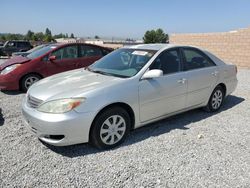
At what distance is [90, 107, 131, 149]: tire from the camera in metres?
3.29

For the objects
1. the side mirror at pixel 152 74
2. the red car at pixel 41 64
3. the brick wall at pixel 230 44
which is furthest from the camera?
the brick wall at pixel 230 44

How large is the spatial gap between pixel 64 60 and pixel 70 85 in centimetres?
372

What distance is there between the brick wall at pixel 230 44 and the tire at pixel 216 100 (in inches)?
345

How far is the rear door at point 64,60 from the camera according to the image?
22.3 ft

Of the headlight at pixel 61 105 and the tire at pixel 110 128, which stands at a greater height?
the headlight at pixel 61 105

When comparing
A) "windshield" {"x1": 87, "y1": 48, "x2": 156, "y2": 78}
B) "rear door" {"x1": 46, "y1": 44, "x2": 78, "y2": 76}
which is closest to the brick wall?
"rear door" {"x1": 46, "y1": 44, "x2": 78, "y2": 76}

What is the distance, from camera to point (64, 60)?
277 inches

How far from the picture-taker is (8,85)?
6.34 meters

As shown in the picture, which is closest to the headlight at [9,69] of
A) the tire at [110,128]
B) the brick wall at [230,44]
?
the tire at [110,128]

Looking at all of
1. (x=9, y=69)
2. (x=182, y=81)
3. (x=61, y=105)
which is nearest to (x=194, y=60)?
(x=182, y=81)

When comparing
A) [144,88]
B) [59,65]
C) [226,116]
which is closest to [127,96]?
[144,88]

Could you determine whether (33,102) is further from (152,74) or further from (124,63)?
(152,74)

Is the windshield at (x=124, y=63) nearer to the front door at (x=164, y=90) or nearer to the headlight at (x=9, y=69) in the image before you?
the front door at (x=164, y=90)

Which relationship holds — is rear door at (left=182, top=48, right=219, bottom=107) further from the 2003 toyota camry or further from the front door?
the front door
